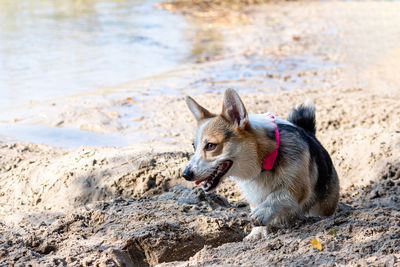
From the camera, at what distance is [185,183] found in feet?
16.3

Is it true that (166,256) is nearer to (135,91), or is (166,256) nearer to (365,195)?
(365,195)

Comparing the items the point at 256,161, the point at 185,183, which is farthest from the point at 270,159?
the point at 185,183

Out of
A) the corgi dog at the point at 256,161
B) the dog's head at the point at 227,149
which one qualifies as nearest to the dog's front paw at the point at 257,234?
the corgi dog at the point at 256,161

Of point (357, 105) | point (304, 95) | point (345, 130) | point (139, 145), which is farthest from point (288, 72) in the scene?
point (139, 145)

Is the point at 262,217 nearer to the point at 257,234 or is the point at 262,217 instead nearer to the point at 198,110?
the point at 257,234

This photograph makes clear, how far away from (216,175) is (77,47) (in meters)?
8.95

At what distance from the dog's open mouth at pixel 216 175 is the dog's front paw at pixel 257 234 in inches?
20.6

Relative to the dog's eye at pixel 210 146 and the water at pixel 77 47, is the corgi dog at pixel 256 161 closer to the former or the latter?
the dog's eye at pixel 210 146

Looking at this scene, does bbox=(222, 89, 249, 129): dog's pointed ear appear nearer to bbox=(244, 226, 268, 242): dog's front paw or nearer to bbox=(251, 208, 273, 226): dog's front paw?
bbox=(251, 208, 273, 226): dog's front paw

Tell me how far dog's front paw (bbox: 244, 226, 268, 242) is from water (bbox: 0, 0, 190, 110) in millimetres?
5164

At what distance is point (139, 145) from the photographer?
6.11 metres

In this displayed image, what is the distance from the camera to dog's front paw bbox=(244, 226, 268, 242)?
3.64 m

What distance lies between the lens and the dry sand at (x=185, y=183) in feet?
10.5

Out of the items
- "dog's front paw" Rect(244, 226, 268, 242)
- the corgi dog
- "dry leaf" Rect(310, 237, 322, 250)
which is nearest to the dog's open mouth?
the corgi dog
